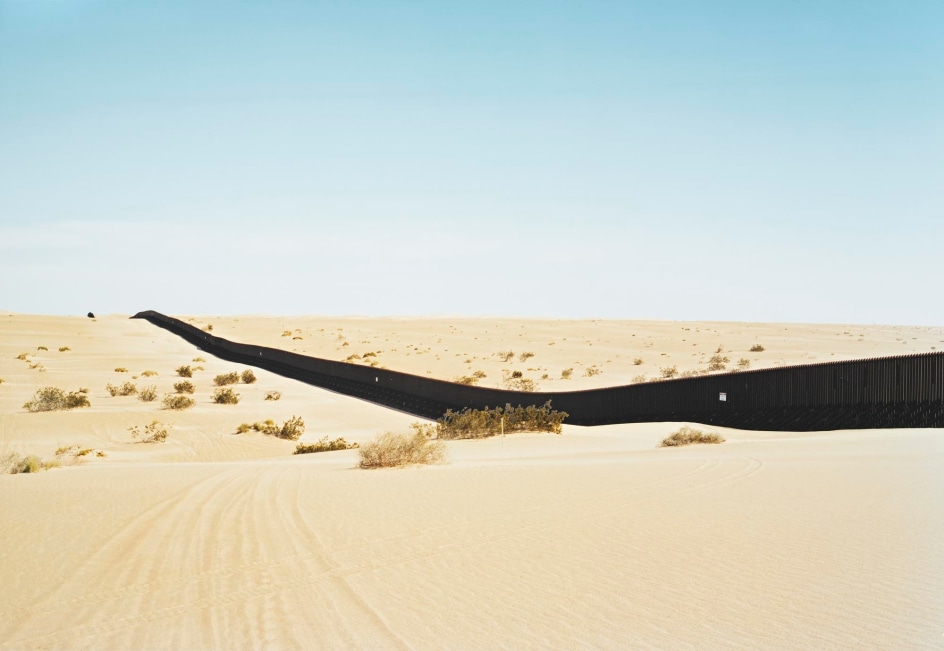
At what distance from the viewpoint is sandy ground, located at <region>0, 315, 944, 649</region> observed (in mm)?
5961

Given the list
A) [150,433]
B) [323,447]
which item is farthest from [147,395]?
[323,447]

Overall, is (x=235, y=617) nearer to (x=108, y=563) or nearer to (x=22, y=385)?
(x=108, y=563)

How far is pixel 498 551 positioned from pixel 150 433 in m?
20.9

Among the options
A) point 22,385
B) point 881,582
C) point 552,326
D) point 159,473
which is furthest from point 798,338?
point 881,582

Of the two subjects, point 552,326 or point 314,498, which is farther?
point 552,326

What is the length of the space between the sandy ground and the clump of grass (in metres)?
11.8

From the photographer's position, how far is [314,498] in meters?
12.5

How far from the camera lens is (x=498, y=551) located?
333 inches

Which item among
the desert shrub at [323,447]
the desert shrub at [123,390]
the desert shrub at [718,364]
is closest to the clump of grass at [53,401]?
the desert shrub at [123,390]

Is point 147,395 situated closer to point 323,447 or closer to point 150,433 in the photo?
point 150,433

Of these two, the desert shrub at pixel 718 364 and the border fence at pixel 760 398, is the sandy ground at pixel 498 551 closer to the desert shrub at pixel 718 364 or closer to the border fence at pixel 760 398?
the border fence at pixel 760 398

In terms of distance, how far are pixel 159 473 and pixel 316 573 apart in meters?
10.1

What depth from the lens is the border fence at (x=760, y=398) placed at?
2244 cm

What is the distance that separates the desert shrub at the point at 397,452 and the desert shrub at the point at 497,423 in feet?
26.0
